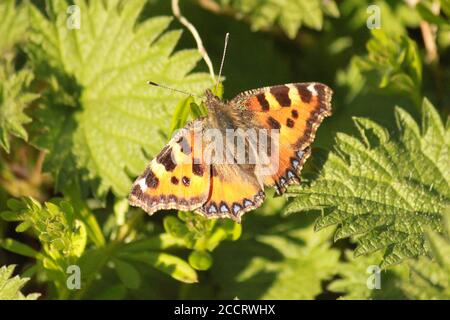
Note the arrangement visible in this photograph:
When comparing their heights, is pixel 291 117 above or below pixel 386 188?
above

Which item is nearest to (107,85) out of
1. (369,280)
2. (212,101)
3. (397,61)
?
(212,101)

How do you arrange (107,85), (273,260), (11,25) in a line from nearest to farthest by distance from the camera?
(107,85), (273,260), (11,25)

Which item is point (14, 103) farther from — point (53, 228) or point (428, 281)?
point (428, 281)

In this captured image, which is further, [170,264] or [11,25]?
[11,25]

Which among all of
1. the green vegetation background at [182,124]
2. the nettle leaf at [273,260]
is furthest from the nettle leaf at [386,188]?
the nettle leaf at [273,260]

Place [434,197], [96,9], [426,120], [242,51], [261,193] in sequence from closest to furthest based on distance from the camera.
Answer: [261,193], [434,197], [426,120], [96,9], [242,51]

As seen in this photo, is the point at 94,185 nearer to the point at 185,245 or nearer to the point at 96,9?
the point at 185,245
